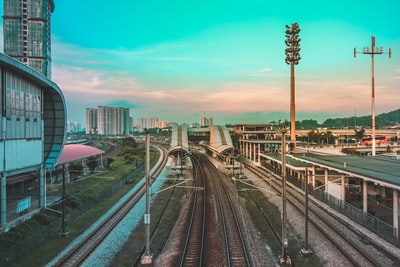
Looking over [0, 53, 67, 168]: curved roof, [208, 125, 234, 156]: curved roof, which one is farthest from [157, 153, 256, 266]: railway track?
[208, 125, 234, 156]: curved roof

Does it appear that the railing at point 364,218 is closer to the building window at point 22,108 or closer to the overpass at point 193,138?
the building window at point 22,108

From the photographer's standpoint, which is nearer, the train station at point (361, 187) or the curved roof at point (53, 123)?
the train station at point (361, 187)

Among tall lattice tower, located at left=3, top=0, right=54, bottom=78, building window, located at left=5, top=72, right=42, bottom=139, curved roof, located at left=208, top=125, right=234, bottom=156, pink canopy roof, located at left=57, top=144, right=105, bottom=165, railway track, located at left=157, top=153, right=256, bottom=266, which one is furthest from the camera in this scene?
tall lattice tower, located at left=3, top=0, right=54, bottom=78

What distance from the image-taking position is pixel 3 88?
765 inches

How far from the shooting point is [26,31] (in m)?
109

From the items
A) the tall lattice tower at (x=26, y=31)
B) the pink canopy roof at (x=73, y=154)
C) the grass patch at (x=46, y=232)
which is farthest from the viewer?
the tall lattice tower at (x=26, y=31)

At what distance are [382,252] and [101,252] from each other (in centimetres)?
1578

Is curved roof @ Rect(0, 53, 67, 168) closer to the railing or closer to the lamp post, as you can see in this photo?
the railing

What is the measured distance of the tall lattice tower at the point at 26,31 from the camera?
349 ft

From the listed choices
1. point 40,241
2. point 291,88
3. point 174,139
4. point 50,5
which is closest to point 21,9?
point 50,5

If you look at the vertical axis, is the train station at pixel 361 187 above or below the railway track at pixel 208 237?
above


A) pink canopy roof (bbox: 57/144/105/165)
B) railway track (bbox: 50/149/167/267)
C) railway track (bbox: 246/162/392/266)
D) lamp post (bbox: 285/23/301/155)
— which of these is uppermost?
lamp post (bbox: 285/23/301/155)

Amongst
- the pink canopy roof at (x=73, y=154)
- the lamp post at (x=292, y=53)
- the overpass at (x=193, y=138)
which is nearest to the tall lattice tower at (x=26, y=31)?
the overpass at (x=193, y=138)

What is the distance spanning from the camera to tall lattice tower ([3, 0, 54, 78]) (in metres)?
106
